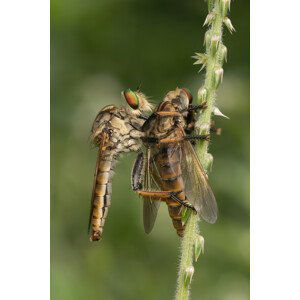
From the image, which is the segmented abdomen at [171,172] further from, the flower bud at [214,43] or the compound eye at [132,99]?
the flower bud at [214,43]

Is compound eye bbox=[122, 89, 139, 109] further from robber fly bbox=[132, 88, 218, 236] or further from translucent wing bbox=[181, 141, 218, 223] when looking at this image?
translucent wing bbox=[181, 141, 218, 223]

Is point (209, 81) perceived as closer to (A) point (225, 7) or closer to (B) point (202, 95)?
(B) point (202, 95)

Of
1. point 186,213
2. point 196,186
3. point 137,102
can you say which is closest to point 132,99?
point 137,102

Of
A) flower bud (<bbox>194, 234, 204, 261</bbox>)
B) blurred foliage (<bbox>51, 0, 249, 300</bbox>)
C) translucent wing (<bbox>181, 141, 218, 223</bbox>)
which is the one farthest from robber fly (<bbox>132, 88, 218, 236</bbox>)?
blurred foliage (<bbox>51, 0, 249, 300</bbox>)

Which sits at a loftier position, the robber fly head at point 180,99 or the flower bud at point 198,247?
the robber fly head at point 180,99

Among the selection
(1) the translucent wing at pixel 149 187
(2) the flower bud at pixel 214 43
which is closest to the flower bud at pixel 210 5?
(2) the flower bud at pixel 214 43
